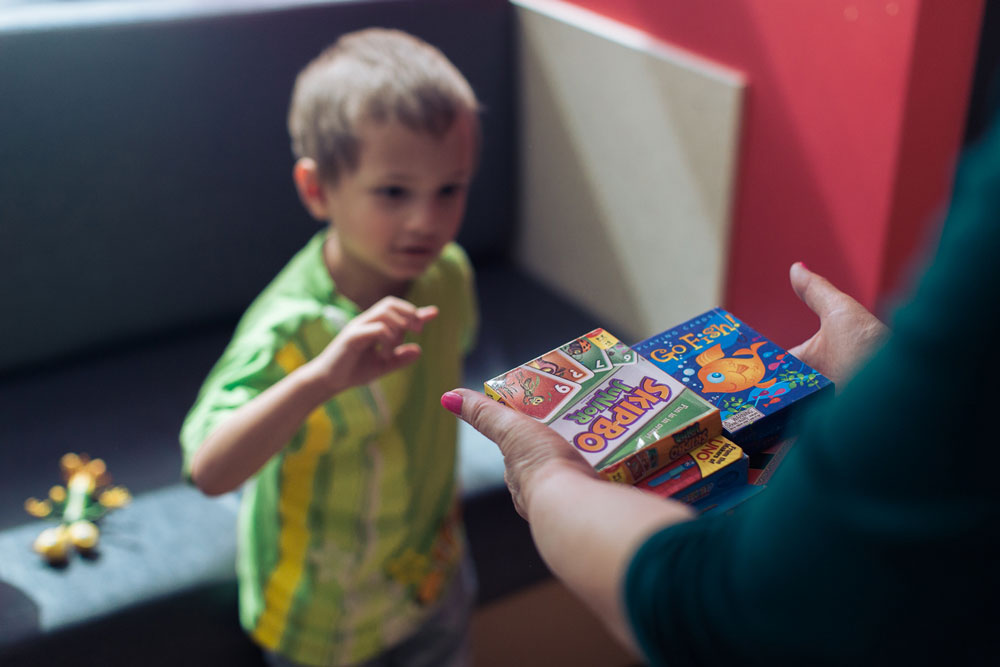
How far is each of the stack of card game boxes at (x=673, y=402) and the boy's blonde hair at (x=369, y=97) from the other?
0.37m

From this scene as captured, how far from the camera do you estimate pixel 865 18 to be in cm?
93

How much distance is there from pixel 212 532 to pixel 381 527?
1.00 feet

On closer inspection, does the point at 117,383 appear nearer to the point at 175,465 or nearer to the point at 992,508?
the point at 175,465

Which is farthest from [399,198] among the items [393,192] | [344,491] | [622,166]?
[622,166]

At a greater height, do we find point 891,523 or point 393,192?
point 891,523

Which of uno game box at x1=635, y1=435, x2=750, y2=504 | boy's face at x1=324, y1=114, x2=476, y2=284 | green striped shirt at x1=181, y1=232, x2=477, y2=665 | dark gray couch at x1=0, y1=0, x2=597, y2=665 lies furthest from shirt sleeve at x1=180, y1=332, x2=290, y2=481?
uno game box at x1=635, y1=435, x2=750, y2=504

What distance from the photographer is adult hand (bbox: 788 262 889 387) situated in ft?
1.72

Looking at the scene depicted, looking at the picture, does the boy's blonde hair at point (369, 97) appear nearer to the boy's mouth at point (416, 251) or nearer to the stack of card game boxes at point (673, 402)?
the boy's mouth at point (416, 251)

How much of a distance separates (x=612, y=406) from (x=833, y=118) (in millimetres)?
619

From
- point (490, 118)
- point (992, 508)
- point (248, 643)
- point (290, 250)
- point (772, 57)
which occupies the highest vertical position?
point (992, 508)

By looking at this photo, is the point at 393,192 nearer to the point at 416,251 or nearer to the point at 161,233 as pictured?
the point at 416,251

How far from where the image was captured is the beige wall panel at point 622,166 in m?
1.18

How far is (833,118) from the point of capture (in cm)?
101

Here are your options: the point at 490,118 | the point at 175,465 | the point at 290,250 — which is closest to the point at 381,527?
the point at 175,465
